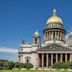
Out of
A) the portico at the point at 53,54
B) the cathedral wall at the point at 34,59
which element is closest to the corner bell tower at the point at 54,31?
the portico at the point at 53,54

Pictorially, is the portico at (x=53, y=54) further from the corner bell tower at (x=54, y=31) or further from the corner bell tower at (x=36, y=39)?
the corner bell tower at (x=54, y=31)

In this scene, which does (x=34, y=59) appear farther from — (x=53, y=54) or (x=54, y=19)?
(x=54, y=19)

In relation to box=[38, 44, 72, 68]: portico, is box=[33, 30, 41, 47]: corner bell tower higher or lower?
higher

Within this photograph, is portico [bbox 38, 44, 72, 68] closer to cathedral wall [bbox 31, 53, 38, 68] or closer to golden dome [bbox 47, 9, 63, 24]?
cathedral wall [bbox 31, 53, 38, 68]

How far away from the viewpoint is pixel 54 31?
118000 millimetres

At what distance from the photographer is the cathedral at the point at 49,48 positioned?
4129 inches

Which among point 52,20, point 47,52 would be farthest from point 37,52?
point 52,20

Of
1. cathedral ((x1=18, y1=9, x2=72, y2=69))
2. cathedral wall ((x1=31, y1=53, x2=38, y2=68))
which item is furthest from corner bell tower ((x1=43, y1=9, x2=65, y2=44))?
cathedral wall ((x1=31, y1=53, x2=38, y2=68))

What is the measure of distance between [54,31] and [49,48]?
14894mm

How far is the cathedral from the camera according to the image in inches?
4129

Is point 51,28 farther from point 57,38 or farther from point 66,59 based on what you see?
point 66,59

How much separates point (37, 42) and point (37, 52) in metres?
5.44

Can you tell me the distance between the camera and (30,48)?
112188mm

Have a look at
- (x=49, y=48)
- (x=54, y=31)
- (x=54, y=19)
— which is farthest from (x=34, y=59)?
(x=54, y=19)
